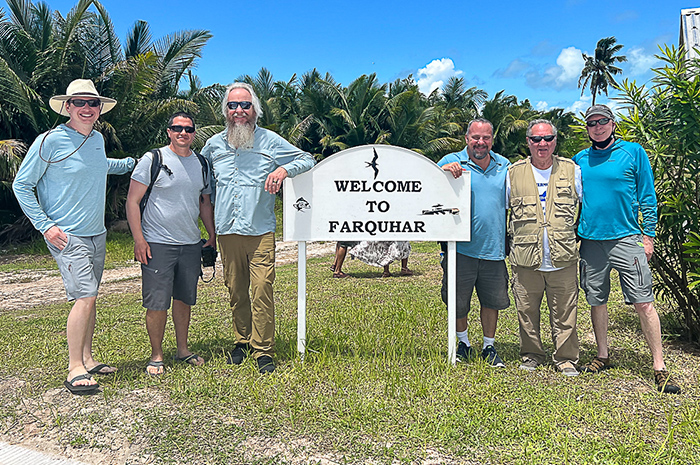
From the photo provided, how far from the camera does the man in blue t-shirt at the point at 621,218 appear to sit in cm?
390

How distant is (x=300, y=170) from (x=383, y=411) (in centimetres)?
189

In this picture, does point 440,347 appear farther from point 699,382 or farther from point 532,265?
point 699,382

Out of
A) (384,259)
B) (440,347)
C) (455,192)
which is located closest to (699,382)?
(440,347)

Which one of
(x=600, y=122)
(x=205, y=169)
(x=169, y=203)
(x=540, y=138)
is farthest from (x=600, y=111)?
(x=169, y=203)

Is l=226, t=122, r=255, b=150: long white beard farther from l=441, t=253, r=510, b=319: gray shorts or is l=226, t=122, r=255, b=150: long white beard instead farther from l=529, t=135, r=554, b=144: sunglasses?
l=529, t=135, r=554, b=144: sunglasses

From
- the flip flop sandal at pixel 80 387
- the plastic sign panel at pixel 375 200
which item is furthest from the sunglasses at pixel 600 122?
the flip flop sandal at pixel 80 387

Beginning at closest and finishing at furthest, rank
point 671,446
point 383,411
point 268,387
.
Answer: point 671,446
point 383,411
point 268,387

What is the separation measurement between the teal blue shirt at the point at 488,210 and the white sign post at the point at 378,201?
0.37ft

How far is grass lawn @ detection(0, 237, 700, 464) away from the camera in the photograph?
2998 millimetres

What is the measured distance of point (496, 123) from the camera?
31875 millimetres

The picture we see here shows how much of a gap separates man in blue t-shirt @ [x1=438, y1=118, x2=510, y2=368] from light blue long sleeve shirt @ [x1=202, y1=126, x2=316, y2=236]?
4.22 feet

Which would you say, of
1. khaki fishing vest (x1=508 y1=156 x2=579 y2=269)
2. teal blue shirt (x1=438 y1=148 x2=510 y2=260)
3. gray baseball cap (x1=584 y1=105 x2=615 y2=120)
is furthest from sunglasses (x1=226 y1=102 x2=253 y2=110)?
gray baseball cap (x1=584 y1=105 x2=615 y2=120)

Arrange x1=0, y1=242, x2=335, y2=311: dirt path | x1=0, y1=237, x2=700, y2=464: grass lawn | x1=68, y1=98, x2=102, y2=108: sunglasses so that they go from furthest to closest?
x1=0, y1=242, x2=335, y2=311: dirt path < x1=68, y1=98, x2=102, y2=108: sunglasses < x1=0, y1=237, x2=700, y2=464: grass lawn

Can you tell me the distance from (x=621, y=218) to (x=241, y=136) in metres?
2.86
